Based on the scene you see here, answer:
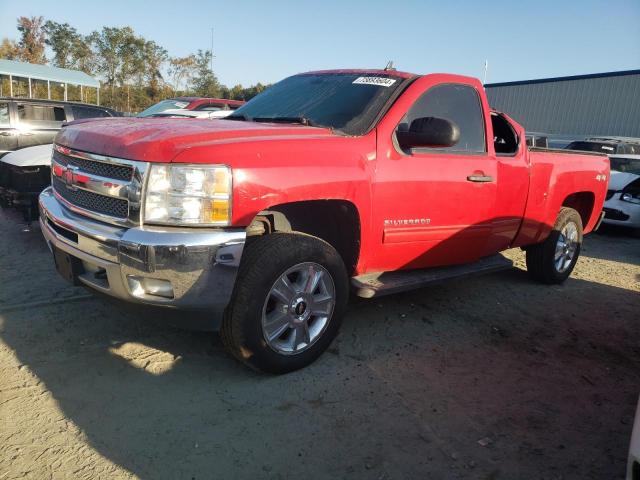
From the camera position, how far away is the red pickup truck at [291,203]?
262cm

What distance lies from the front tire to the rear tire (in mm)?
3020

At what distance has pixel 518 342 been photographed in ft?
13.0

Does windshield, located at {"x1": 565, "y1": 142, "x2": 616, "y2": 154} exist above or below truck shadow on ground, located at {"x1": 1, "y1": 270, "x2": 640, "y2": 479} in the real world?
above

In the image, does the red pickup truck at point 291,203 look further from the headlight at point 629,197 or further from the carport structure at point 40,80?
the carport structure at point 40,80

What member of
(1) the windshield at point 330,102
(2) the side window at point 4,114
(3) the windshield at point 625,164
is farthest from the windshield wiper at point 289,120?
(3) the windshield at point 625,164

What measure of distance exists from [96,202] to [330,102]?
1.77 meters

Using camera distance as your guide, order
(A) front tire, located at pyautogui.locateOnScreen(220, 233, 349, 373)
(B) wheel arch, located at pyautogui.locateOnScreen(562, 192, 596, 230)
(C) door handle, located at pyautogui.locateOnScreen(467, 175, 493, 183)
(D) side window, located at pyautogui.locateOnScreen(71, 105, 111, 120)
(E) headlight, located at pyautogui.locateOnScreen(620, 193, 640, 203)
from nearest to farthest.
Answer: (A) front tire, located at pyautogui.locateOnScreen(220, 233, 349, 373) < (C) door handle, located at pyautogui.locateOnScreen(467, 175, 493, 183) < (B) wheel arch, located at pyautogui.locateOnScreen(562, 192, 596, 230) < (E) headlight, located at pyautogui.locateOnScreen(620, 193, 640, 203) < (D) side window, located at pyautogui.locateOnScreen(71, 105, 111, 120)

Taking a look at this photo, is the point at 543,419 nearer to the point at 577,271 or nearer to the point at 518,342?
the point at 518,342

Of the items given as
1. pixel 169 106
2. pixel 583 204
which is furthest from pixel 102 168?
pixel 169 106

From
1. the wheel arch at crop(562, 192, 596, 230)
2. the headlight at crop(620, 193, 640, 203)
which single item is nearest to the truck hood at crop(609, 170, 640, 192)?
the headlight at crop(620, 193, 640, 203)

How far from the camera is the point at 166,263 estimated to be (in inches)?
101

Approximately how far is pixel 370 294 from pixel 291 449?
1.22 metres

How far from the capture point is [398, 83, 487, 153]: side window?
3801 millimetres

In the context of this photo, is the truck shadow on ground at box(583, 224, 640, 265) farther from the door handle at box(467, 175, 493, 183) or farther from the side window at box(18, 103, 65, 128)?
the side window at box(18, 103, 65, 128)
